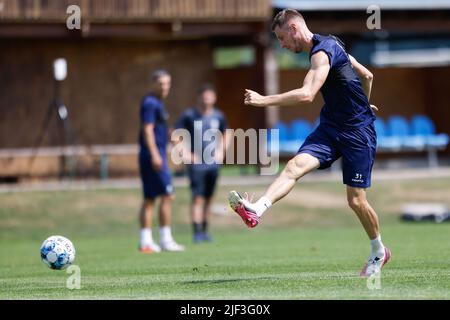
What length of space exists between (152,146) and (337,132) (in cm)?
567

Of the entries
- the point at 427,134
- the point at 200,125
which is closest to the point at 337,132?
the point at 200,125

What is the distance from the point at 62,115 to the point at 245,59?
22.5 meters

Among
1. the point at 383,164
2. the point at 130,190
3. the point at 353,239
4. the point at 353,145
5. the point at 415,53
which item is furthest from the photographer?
the point at 415,53

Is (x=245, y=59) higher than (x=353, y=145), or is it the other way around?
(x=245, y=59)

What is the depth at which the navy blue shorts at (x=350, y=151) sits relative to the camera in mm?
10430

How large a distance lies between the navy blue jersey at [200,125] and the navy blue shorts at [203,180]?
10 cm

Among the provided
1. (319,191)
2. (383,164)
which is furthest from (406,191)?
(383,164)

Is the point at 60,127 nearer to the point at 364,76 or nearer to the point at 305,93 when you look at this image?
the point at 364,76

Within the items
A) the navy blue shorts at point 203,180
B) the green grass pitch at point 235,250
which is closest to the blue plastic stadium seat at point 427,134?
the green grass pitch at point 235,250

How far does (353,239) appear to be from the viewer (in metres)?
18.0

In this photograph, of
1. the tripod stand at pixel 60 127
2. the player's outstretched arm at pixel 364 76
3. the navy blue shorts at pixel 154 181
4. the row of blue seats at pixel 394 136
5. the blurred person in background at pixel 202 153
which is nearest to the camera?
the player's outstretched arm at pixel 364 76

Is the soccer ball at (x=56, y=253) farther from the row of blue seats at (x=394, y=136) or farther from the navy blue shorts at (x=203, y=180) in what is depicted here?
the row of blue seats at (x=394, y=136)

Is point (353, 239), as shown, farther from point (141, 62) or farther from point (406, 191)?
point (141, 62)

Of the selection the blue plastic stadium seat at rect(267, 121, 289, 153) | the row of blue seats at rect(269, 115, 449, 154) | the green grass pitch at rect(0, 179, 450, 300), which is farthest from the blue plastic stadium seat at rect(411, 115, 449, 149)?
the blue plastic stadium seat at rect(267, 121, 289, 153)
